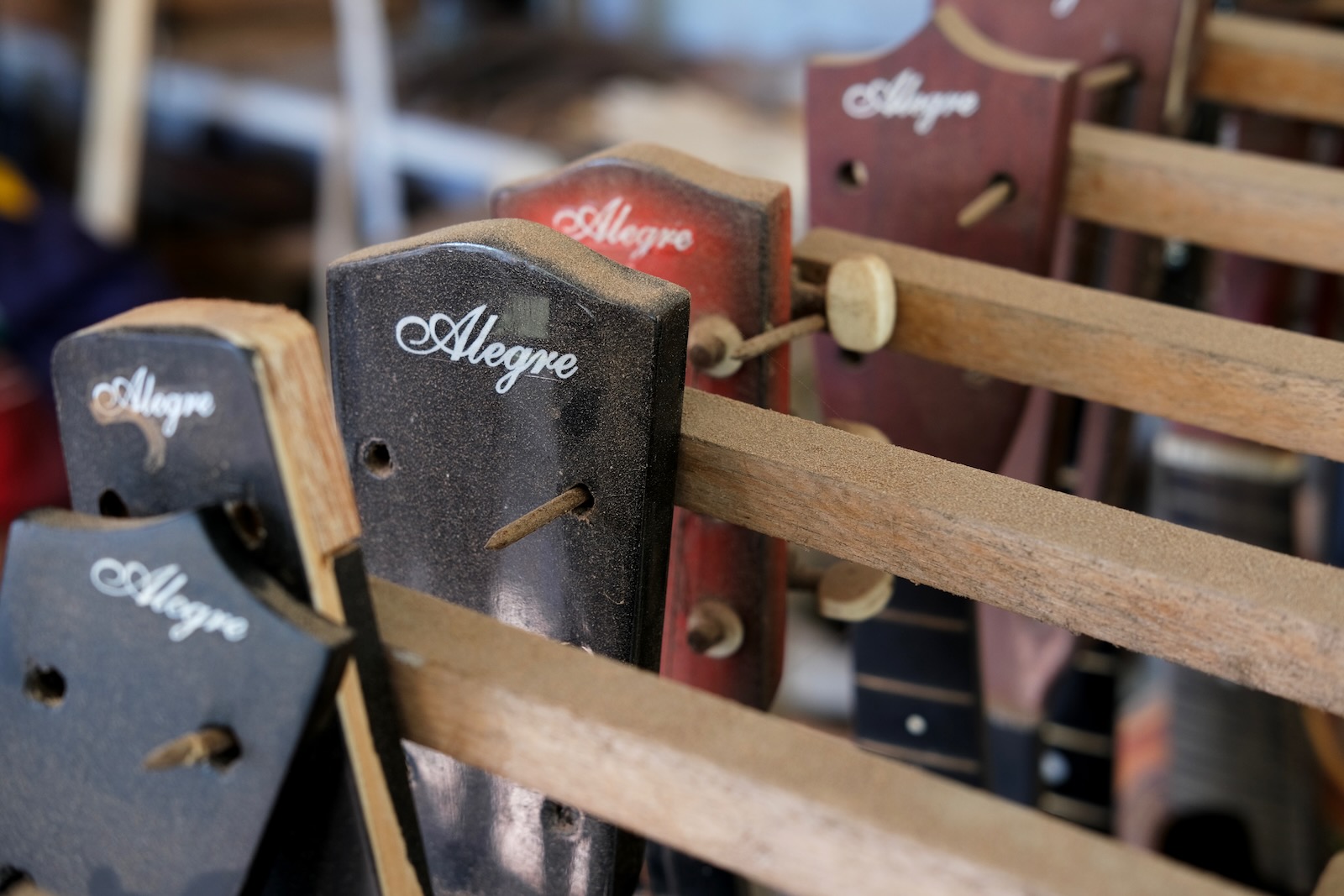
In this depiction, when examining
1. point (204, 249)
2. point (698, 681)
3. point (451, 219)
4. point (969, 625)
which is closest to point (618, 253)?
point (698, 681)

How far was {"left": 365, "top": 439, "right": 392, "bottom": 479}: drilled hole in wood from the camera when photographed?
0.47m

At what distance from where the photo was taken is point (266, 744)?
365mm

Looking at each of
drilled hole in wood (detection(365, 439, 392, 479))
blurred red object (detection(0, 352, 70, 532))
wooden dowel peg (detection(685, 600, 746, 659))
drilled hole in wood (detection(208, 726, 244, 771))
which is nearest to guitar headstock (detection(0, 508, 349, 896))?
drilled hole in wood (detection(208, 726, 244, 771))

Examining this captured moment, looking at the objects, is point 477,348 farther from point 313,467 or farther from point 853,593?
point 853,593

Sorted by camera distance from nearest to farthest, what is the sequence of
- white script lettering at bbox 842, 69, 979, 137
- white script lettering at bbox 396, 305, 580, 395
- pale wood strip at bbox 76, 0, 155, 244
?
1. white script lettering at bbox 396, 305, 580, 395
2. white script lettering at bbox 842, 69, 979, 137
3. pale wood strip at bbox 76, 0, 155, 244

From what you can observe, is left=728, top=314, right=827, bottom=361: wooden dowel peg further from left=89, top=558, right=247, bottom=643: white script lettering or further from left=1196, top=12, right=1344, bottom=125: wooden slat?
left=1196, top=12, right=1344, bottom=125: wooden slat

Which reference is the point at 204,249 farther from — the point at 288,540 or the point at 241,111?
the point at 288,540

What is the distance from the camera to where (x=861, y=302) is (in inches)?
21.0

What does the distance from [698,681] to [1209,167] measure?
324 millimetres

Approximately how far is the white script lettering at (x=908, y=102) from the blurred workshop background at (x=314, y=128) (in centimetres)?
76

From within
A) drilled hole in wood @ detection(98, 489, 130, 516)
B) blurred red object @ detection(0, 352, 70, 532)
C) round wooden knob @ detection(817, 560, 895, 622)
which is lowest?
blurred red object @ detection(0, 352, 70, 532)

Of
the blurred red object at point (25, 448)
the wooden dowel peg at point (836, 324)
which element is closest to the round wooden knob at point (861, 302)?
the wooden dowel peg at point (836, 324)

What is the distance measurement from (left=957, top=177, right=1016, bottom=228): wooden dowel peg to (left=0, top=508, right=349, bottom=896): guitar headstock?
0.36 metres

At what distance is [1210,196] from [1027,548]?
0.31 metres
